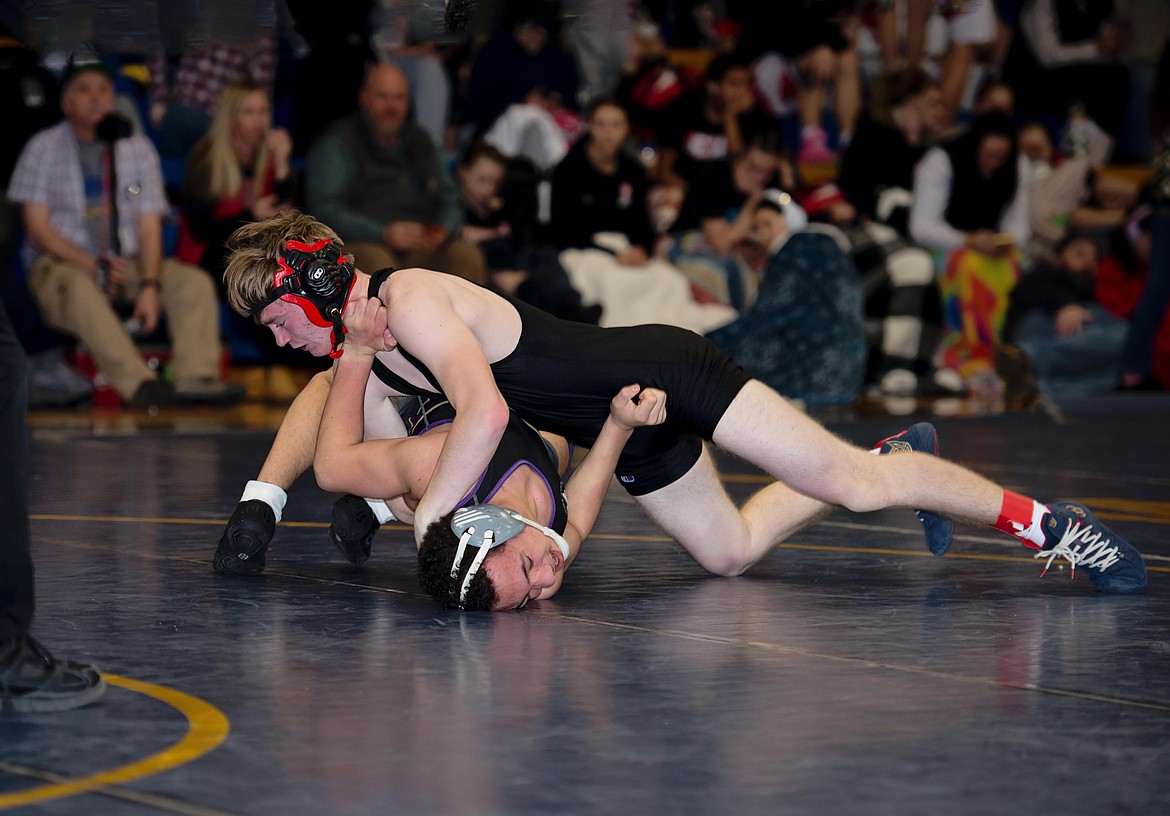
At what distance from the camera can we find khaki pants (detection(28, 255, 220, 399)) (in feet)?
27.2

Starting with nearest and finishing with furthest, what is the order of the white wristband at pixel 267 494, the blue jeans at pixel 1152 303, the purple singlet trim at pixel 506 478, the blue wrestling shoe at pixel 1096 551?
the purple singlet trim at pixel 506 478
the blue wrestling shoe at pixel 1096 551
the white wristband at pixel 267 494
the blue jeans at pixel 1152 303

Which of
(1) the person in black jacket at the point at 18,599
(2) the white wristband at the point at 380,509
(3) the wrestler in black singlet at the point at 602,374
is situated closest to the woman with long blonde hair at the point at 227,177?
(2) the white wristband at the point at 380,509

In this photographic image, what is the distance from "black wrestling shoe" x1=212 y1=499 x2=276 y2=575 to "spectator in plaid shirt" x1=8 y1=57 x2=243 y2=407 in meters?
4.47

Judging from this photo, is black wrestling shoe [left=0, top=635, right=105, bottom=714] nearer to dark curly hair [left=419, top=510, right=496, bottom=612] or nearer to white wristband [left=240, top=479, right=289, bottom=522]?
dark curly hair [left=419, top=510, right=496, bottom=612]

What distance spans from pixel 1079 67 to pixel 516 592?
947 centimetres

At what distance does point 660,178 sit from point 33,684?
8.40 metres

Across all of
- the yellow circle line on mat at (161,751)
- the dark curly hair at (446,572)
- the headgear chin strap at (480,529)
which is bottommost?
the yellow circle line on mat at (161,751)

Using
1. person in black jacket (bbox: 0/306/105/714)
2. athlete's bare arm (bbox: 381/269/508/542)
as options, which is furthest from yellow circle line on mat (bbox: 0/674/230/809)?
athlete's bare arm (bbox: 381/269/508/542)

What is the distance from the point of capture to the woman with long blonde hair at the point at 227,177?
8.65 m

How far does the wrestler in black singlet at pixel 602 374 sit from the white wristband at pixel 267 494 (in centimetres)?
42

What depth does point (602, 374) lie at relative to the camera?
402cm

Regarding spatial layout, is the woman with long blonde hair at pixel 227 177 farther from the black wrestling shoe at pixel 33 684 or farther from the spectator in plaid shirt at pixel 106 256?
the black wrestling shoe at pixel 33 684

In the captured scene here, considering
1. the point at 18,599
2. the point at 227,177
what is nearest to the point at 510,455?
the point at 18,599

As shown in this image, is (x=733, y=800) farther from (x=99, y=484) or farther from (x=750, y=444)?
(x=99, y=484)
